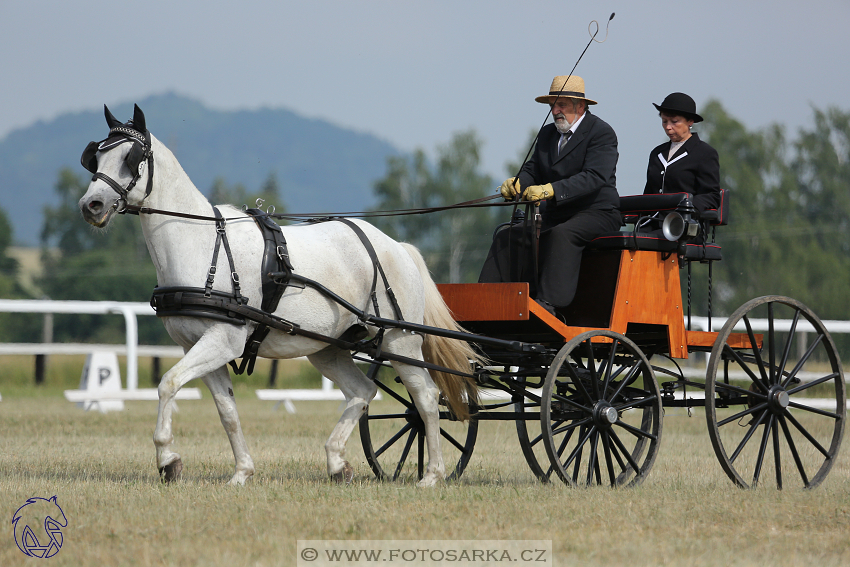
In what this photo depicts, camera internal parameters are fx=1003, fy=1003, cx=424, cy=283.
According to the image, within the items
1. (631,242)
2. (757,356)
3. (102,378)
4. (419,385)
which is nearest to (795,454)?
(757,356)

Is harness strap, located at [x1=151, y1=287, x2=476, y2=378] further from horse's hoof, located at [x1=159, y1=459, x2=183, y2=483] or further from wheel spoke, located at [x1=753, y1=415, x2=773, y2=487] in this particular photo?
wheel spoke, located at [x1=753, y1=415, x2=773, y2=487]

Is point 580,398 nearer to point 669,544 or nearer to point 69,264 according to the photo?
point 669,544

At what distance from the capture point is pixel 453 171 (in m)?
60.2

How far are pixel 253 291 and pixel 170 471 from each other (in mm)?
1214

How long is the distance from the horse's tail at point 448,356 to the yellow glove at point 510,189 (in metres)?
0.77

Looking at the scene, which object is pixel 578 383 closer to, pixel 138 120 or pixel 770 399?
pixel 770 399

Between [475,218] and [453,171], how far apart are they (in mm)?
3186

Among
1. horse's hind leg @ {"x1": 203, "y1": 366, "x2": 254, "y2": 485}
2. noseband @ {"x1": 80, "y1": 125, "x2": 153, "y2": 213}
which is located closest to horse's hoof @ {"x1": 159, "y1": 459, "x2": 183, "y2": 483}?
horse's hind leg @ {"x1": 203, "y1": 366, "x2": 254, "y2": 485}

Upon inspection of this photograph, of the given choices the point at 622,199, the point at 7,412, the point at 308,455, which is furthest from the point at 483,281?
the point at 7,412

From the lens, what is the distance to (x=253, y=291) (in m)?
6.21

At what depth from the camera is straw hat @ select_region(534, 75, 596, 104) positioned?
7.12 m

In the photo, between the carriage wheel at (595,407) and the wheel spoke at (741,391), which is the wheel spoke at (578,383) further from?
the wheel spoke at (741,391)

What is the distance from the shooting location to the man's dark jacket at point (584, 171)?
270 inches

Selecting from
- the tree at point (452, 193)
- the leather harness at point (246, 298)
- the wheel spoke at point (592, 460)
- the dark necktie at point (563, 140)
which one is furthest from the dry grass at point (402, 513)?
the tree at point (452, 193)
